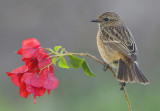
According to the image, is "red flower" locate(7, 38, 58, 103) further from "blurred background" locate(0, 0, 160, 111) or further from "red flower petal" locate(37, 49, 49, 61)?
"blurred background" locate(0, 0, 160, 111)

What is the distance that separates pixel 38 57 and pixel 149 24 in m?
11.2

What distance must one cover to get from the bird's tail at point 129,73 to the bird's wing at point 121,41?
0.11m

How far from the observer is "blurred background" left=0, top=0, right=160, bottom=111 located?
762cm

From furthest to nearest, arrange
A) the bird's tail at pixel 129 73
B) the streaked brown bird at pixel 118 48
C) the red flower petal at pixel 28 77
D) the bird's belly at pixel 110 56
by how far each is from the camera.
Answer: the bird's belly at pixel 110 56, the streaked brown bird at pixel 118 48, the bird's tail at pixel 129 73, the red flower petal at pixel 28 77

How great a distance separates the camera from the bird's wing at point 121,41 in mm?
4844

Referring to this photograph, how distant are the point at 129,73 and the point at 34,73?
1.57m

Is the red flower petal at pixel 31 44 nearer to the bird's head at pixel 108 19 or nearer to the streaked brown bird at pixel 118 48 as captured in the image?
the streaked brown bird at pixel 118 48

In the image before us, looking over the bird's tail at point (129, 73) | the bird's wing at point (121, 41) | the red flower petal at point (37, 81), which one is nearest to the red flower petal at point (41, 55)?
the red flower petal at point (37, 81)

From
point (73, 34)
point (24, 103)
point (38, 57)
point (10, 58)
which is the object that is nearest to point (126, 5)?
point (73, 34)

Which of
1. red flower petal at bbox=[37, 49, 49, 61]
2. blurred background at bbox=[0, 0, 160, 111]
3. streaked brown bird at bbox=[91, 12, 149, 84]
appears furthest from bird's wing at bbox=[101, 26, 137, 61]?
blurred background at bbox=[0, 0, 160, 111]

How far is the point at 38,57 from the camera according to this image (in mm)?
3010

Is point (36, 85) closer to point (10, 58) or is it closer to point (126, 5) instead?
point (10, 58)

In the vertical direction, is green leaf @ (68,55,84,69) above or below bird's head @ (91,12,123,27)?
below

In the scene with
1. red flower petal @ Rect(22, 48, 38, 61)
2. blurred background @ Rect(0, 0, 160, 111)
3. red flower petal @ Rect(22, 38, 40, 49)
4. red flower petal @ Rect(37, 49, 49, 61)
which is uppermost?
red flower petal @ Rect(22, 38, 40, 49)
